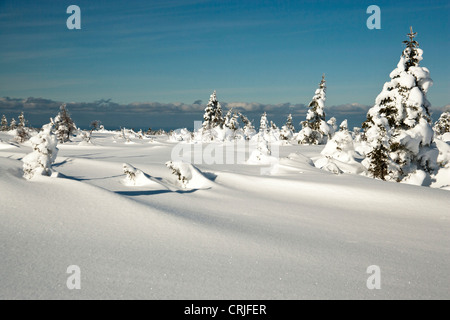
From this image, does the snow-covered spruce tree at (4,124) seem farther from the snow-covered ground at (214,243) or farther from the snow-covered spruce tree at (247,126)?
the snow-covered ground at (214,243)

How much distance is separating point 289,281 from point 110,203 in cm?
403

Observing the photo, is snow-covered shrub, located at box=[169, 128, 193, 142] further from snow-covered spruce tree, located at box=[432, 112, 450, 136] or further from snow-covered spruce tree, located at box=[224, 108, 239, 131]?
snow-covered spruce tree, located at box=[432, 112, 450, 136]

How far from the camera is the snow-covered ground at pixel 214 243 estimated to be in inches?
144

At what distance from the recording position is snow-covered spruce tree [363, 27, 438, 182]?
17.6 meters

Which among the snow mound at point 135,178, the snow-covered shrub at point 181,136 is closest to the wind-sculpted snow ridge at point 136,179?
the snow mound at point 135,178

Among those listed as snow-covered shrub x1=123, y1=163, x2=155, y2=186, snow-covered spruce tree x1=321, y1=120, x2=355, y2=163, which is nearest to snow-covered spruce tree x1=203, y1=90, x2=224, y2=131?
snow-covered spruce tree x1=321, y1=120, x2=355, y2=163

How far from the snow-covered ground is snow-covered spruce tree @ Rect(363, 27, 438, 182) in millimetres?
8997

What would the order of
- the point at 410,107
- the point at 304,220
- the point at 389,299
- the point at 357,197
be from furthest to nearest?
the point at 410,107
the point at 357,197
the point at 304,220
the point at 389,299

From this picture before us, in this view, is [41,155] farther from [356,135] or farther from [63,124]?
[356,135]

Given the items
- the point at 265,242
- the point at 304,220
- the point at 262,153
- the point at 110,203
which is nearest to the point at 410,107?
the point at 262,153

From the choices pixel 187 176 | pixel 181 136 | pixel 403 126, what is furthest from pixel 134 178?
pixel 181 136

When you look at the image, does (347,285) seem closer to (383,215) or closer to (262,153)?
(383,215)

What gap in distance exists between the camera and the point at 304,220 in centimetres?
689

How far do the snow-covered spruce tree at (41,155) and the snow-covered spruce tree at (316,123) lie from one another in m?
36.2
